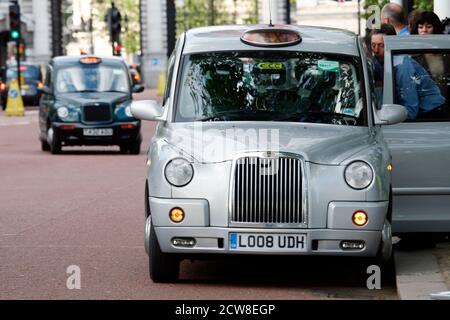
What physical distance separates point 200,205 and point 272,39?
5.80 ft

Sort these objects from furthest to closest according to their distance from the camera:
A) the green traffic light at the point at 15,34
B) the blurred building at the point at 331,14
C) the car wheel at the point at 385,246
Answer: the blurred building at the point at 331,14, the green traffic light at the point at 15,34, the car wheel at the point at 385,246

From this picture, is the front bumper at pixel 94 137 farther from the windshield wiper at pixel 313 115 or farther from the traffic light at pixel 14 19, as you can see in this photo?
the traffic light at pixel 14 19

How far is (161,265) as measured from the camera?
9.59 meters

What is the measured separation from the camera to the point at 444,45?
36.4 feet

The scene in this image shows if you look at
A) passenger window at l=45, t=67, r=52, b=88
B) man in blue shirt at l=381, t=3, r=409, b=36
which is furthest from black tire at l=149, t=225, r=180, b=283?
passenger window at l=45, t=67, r=52, b=88

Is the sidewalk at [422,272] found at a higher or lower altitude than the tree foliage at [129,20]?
higher

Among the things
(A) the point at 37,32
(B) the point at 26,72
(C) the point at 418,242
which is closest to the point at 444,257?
(C) the point at 418,242

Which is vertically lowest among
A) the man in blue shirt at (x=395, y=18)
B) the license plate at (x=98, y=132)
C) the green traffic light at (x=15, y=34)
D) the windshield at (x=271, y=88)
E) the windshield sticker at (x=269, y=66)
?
the license plate at (x=98, y=132)

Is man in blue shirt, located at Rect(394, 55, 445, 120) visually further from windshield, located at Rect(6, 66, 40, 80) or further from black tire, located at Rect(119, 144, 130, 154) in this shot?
windshield, located at Rect(6, 66, 40, 80)

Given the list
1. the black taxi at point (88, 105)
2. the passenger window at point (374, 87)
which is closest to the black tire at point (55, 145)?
the black taxi at point (88, 105)

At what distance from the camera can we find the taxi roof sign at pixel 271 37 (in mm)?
10383

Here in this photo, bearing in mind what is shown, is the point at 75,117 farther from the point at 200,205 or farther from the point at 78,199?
the point at 200,205

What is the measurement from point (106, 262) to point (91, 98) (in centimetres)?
1639
